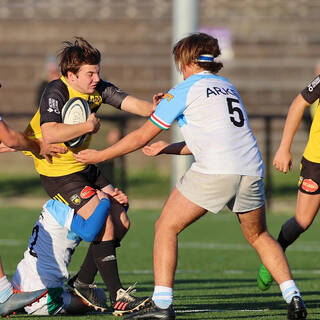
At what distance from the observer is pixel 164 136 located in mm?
20578

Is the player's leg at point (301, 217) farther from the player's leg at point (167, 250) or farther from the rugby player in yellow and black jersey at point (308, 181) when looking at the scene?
the player's leg at point (167, 250)

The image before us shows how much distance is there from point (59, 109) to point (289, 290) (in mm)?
1997

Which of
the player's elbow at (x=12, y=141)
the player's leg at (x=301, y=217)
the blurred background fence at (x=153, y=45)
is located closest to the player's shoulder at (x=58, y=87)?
the player's elbow at (x=12, y=141)

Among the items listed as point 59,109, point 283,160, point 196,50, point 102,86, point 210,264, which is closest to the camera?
point 196,50

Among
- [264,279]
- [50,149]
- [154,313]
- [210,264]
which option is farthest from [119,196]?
[210,264]

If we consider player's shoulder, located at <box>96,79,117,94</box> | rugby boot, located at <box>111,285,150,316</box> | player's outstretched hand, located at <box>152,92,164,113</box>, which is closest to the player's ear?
player's shoulder, located at <box>96,79,117,94</box>

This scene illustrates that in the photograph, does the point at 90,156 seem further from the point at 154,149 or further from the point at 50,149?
the point at 154,149

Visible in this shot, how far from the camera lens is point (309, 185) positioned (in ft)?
24.1

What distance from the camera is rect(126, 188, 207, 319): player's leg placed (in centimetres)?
577

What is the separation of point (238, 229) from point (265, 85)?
8168 millimetres

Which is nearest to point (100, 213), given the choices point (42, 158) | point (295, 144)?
point (42, 158)

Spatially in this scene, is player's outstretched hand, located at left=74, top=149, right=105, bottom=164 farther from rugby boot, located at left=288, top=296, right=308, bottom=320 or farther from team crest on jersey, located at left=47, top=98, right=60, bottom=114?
rugby boot, located at left=288, top=296, right=308, bottom=320

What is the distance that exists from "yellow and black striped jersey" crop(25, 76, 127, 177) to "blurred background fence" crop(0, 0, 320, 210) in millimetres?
13059

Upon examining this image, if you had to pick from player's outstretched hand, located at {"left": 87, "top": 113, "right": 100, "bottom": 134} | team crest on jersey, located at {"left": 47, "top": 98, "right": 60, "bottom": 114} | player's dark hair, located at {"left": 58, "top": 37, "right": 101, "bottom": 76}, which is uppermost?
player's dark hair, located at {"left": 58, "top": 37, "right": 101, "bottom": 76}
